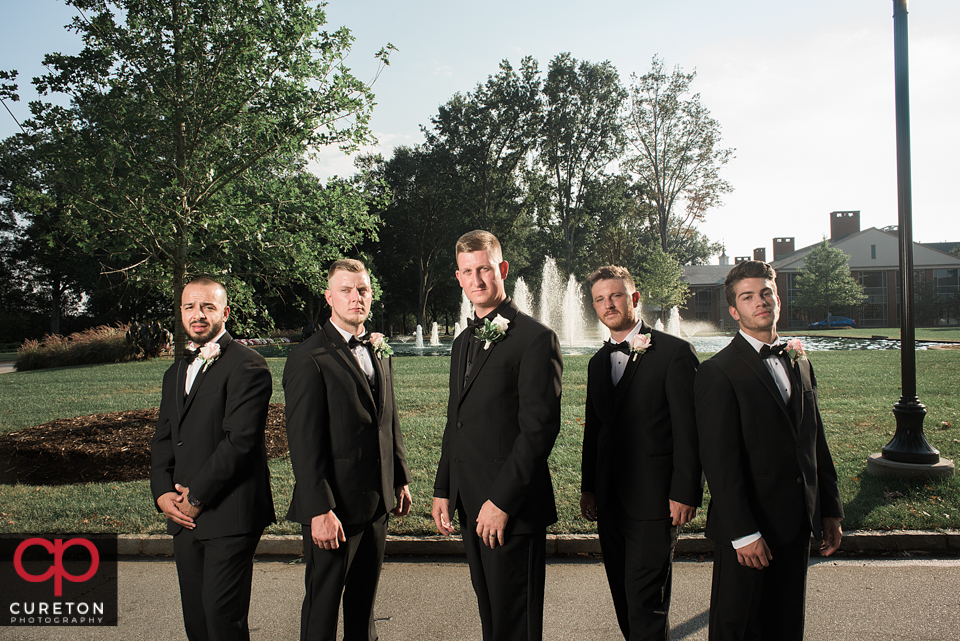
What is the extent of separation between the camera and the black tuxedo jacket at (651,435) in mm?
3020

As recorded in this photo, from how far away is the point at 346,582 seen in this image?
321 cm

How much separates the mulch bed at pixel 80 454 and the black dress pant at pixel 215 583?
5.09m

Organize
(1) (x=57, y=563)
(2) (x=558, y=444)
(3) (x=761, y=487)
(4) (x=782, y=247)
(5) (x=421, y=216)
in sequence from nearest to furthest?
(3) (x=761, y=487)
(1) (x=57, y=563)
(2) (x=558, y=444)
(5) (x=421, y=216)
(4) (x=782, y=247)

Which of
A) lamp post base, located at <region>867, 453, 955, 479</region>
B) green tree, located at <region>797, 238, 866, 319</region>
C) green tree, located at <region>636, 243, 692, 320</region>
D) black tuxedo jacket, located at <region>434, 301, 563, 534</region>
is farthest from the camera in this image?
green tree, located at <region>797, 238, 866, 319</region>

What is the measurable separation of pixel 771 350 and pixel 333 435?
2338 millimetres

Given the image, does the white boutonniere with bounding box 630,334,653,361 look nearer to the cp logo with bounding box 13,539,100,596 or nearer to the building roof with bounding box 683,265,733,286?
the cp logo with bounding box 13,539,100,596

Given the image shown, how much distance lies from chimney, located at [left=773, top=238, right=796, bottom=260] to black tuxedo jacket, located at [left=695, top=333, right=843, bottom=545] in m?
80.9

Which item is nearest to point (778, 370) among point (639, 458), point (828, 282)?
point (639, 458)

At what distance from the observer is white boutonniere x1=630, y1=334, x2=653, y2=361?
3131 mm

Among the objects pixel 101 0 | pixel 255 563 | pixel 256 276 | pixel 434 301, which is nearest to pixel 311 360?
pixel 255 563

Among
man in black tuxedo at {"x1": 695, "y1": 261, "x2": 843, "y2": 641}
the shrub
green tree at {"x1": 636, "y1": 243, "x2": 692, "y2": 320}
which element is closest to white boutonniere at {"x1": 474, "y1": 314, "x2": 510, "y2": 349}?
man in black tuxedo at {"x1": 695, "y1": 261, "x2": 843, "y2": 641}

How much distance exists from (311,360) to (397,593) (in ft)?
7.98

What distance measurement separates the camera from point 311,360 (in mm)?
3037

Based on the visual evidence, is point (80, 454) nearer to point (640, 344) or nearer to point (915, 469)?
point (640, 344)
